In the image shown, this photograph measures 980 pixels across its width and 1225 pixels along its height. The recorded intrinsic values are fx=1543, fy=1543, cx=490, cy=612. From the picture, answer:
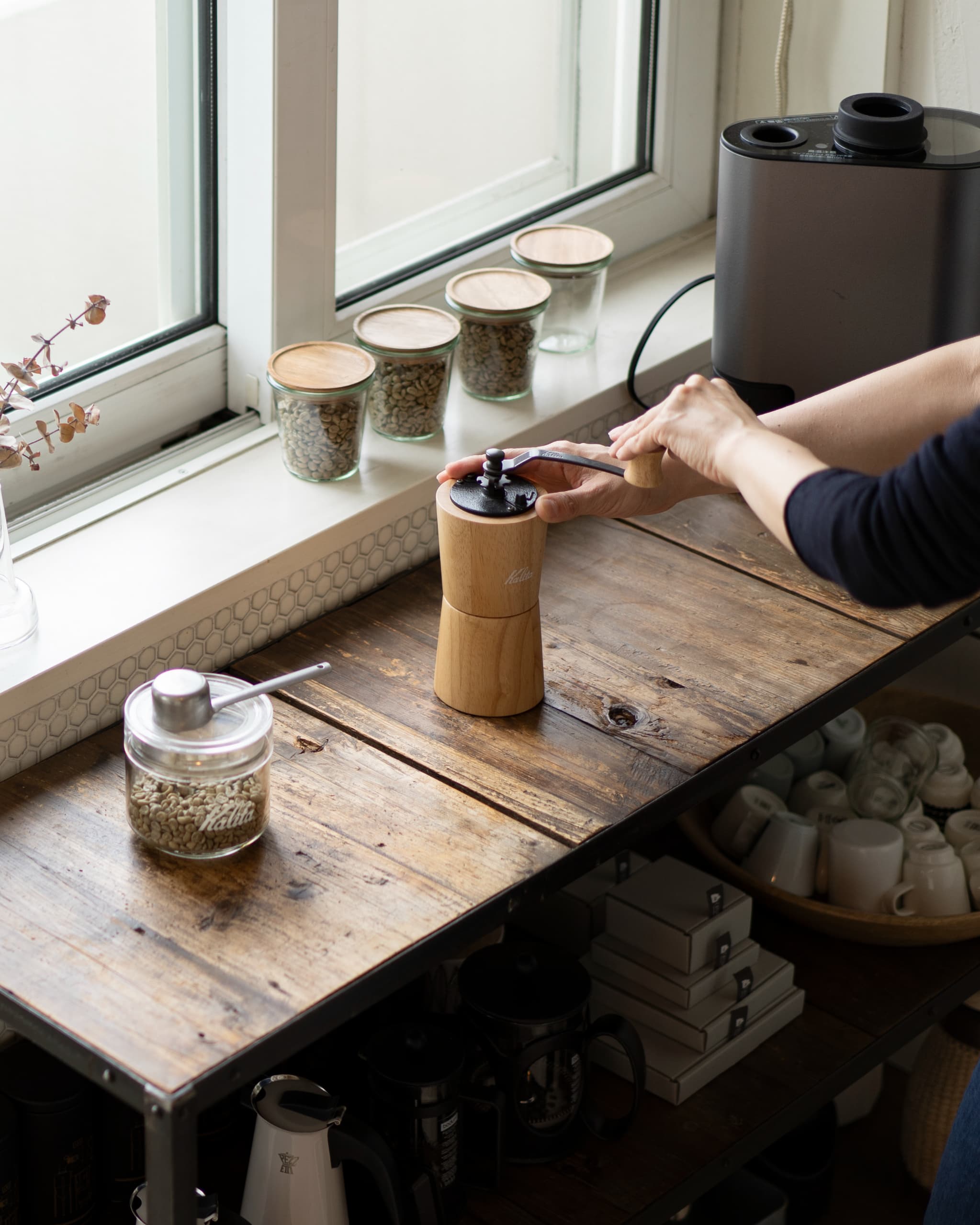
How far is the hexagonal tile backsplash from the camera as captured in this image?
129 cm

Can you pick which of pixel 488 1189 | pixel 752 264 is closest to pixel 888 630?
pixel 752 264

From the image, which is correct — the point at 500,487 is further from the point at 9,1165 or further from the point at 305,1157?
the point at 9,1165

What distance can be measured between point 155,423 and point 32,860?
1.96 feet

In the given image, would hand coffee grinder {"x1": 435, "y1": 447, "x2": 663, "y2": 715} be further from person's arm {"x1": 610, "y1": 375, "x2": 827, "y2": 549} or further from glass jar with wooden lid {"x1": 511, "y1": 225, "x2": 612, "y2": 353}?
glass jar with wooden lid {"x1": 511, "y1": 225, "x2": 612, "y2": 353}

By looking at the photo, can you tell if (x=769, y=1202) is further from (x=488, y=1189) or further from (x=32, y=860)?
(x=32, y=860)

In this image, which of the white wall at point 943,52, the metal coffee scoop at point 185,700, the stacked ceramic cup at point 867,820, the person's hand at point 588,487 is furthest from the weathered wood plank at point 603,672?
the white wall at point 943,52

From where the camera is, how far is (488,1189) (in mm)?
1438

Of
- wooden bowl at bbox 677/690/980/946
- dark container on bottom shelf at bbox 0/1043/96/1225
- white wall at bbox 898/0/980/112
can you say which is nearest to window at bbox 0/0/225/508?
dark container on bottom shelf at bbox 0/1043/96/1225

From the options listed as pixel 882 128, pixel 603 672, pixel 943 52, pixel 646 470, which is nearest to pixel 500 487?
pixel 646 470

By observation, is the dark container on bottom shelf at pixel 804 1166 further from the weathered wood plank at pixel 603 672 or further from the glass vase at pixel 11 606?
the glass vase at pixel 11 606

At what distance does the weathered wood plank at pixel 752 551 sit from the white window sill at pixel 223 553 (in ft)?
0.52

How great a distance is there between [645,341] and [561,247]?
5.6 inches

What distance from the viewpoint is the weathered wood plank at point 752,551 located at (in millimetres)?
1526

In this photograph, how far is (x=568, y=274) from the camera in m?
1.71
